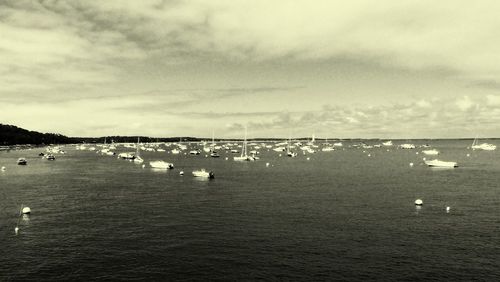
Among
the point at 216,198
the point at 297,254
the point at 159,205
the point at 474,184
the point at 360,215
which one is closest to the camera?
the point at 297,254

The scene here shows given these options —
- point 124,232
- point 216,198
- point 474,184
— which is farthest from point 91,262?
point 474,184

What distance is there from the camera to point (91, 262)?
174 feet

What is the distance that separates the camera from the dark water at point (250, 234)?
50.4m

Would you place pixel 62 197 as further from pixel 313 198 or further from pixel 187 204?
pixel 313 198

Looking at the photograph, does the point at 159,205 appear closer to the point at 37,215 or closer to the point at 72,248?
the point at 37,215

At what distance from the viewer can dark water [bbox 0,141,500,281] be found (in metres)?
50.4

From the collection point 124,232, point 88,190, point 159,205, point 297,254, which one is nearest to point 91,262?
point 124,232

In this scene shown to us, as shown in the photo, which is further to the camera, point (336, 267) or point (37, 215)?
point (37, 215)

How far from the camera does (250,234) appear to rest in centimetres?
6638

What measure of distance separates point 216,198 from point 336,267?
54.9 m

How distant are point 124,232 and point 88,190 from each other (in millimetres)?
57161

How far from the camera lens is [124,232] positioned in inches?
2682

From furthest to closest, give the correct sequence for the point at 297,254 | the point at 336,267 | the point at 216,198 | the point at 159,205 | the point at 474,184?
the point at 474,184 < the point at 216,198 < the point at 159,205 < the point at 297,254 < the point at 336,267

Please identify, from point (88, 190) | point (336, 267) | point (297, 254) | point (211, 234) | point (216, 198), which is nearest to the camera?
point (336, 267)
